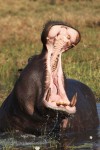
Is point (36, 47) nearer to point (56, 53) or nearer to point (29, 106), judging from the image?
point (29, 106)

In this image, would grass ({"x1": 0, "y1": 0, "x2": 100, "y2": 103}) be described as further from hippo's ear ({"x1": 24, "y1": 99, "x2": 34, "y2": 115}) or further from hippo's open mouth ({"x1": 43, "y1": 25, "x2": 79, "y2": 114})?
hippo's open mouth ({"x1": 43, "y1": 25, "x2": 79, "y2": 114})

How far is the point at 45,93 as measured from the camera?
20.7 feet

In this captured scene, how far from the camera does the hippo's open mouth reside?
624 cm

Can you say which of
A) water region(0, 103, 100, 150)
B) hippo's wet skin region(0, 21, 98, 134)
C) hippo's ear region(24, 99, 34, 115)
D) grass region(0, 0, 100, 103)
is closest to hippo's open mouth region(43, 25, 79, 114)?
hippo's wet skin region(0, 21, 98, 134)

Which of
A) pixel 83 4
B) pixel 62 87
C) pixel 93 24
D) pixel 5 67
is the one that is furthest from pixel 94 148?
pixel 83 4

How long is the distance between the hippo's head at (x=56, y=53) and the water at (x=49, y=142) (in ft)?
1.24

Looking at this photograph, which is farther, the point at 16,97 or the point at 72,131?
the point at 72,131

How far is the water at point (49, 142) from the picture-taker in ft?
20.4

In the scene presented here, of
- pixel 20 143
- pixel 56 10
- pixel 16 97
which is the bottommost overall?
pixel 20 143

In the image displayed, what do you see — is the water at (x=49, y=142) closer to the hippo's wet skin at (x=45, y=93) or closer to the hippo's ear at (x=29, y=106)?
the hippo's wet skin at (x=45, y=93)

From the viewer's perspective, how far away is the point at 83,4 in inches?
1041

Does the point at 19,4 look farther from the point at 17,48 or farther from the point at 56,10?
the point at 17,48

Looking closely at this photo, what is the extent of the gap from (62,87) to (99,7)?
18.9 meters

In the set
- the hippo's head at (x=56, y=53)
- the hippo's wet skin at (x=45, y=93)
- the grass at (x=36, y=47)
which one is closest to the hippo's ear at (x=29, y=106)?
the hippo's wet skin at (x=45, y=93)
